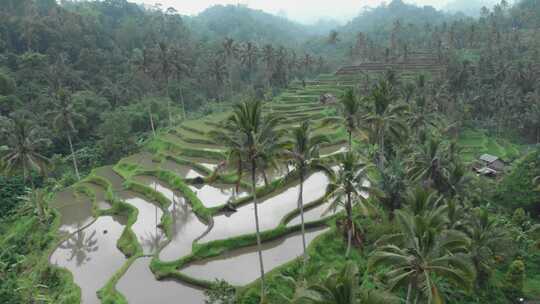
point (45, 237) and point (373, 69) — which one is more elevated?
point (373, 69)

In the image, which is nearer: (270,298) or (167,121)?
(270,298)

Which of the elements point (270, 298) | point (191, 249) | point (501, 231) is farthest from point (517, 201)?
point (191, 249)

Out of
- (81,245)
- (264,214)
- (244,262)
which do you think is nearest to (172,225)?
(81,245)

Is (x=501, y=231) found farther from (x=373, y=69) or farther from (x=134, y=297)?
(x=373, y=69)

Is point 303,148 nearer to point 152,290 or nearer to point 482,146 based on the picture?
point 152,290

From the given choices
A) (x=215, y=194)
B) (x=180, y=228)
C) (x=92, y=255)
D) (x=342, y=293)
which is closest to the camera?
(x=342, y=293)

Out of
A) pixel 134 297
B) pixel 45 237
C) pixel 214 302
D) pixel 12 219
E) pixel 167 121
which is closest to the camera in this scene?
pixel 214 302
